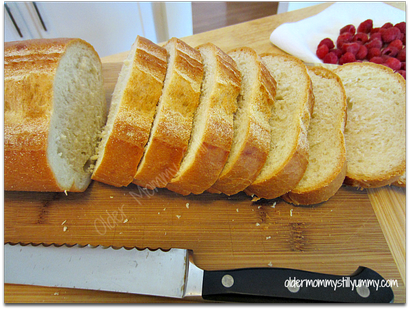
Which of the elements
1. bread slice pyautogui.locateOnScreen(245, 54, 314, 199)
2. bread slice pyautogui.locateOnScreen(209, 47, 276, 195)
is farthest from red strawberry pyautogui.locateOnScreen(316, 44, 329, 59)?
bread slice pyautogui.locateOnScreen(209, 47, 276, 195)

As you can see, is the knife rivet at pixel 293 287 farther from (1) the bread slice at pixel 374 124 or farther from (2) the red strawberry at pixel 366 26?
(2) the red strawberry at pixel 366 26

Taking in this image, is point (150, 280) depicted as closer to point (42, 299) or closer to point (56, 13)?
point (42, 299)

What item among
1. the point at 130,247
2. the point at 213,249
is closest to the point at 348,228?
the point at 213,249

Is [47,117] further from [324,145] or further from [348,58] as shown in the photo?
[348,58]

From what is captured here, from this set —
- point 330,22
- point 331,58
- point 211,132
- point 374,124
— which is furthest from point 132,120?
point 330,22

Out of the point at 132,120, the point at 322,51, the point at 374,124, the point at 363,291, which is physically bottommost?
the point at 363,291

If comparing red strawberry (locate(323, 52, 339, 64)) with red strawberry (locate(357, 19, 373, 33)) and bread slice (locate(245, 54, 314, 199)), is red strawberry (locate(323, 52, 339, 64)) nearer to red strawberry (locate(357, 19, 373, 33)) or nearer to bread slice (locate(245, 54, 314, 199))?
red strawberry (locate(357, 19, 373, 33))
